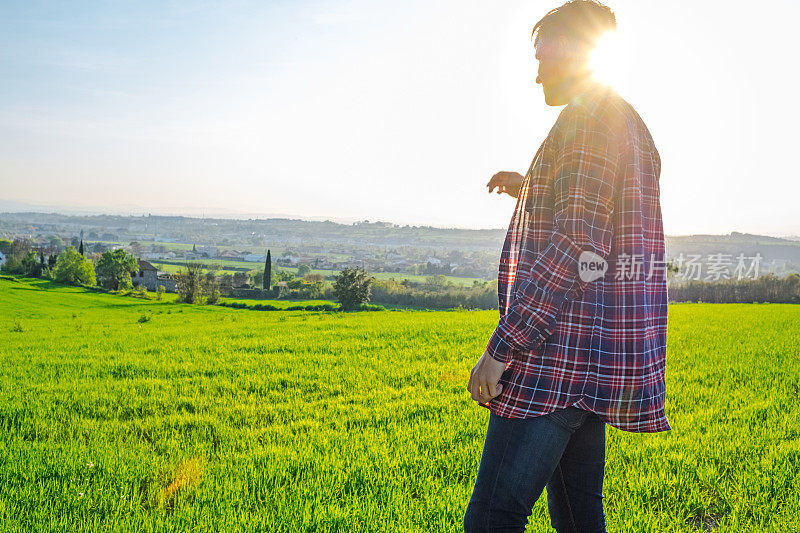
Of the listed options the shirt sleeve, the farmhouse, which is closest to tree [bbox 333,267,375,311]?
the farmhouse

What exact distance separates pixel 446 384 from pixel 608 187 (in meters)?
5.71

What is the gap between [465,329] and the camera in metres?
13.7

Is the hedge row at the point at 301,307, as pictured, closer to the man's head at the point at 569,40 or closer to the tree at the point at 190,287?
the tree at the point at 190,287

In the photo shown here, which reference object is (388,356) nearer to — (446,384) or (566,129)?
(446,384)

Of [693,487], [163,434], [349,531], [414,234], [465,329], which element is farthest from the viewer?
[414,234]

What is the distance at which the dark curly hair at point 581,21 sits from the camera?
184 centimetres

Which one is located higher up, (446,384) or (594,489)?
(594,489)

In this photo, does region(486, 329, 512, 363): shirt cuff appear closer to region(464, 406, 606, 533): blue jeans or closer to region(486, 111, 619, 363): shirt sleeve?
region(486, 111, 619, 363): shirt sleeve

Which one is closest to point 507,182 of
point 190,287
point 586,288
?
point 586,288

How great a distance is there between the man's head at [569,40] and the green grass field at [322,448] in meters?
2.51

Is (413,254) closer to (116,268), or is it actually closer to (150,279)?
(150,279)

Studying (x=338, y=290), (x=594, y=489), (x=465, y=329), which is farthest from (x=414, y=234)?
(x=594, y=489)

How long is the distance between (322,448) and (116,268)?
87591 mm

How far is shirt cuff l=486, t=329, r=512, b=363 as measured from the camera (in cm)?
164
